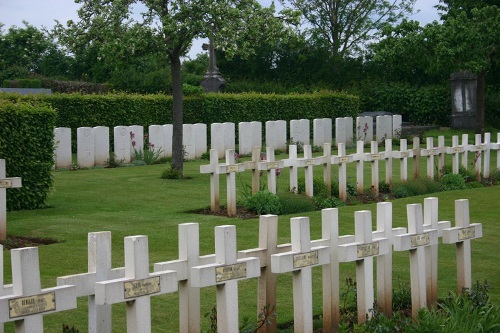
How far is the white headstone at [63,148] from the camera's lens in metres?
19.8

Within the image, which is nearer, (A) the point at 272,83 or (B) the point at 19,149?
(B) the point at 19,149

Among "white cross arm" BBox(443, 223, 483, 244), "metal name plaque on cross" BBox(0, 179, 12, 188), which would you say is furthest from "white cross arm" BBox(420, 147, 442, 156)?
"white cross arm" BBox(443, 223, 483, 244)

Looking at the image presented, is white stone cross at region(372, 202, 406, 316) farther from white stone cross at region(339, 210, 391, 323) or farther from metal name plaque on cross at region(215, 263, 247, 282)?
metal name plaque on cross at region(215, 263, 247, 282)

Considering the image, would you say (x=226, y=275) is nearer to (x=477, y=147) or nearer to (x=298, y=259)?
(x=298, y=259)

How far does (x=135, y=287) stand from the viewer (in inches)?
205

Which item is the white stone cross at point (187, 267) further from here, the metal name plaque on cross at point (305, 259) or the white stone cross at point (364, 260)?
the white stone cross at point (364, 260)

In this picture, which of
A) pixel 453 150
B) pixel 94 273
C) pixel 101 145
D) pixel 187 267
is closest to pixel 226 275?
pixel 187 267

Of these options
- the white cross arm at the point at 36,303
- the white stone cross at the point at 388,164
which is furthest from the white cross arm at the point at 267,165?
the white cross arm at the point at 36,303

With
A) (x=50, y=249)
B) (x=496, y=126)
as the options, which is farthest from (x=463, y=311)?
(x=496, y=126)

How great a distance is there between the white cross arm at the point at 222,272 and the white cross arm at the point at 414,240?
135cm

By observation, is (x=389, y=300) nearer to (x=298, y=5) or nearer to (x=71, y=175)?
(x=71, y=175)

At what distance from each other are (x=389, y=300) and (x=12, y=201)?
7531mm

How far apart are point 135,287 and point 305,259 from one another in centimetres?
140

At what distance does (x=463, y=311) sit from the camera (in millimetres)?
6645
